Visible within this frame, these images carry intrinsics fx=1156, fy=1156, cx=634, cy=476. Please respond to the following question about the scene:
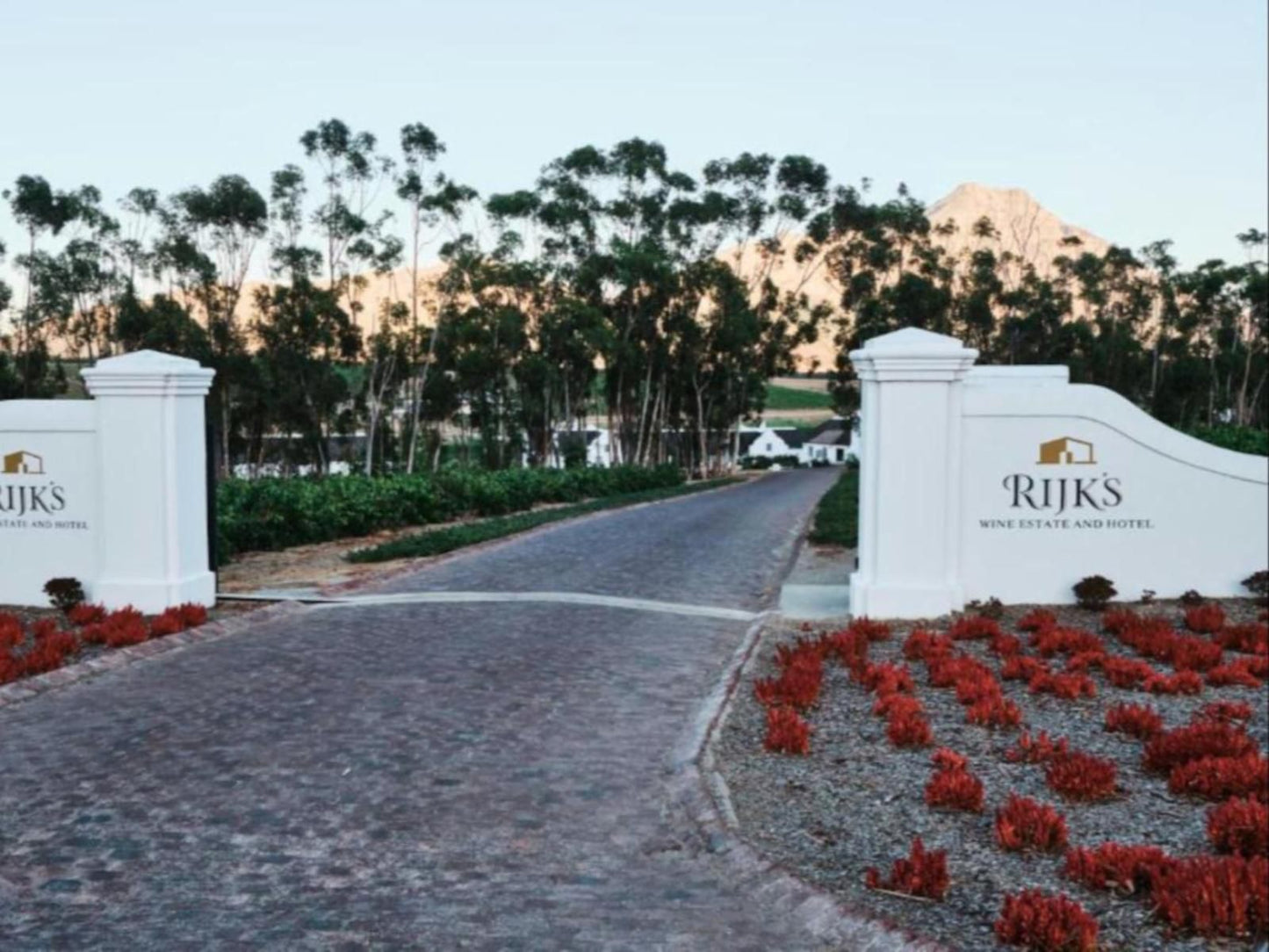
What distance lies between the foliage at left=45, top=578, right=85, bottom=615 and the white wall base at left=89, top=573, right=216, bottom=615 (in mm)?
167

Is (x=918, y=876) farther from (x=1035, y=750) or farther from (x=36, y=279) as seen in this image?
(x=36, y=279)

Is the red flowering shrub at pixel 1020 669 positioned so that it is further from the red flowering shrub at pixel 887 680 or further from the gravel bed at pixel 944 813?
the red flowering shrub at pixel 887 680

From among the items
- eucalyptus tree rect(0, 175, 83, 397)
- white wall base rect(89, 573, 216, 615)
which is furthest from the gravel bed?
eucalyptus tree rect(0, 175, 83, 397)

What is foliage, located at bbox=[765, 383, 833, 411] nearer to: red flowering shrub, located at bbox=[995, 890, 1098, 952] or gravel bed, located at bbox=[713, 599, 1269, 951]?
gravel bed, located at bbox=[713, 599, 1269, 951]

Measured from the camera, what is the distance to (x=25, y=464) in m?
12.2

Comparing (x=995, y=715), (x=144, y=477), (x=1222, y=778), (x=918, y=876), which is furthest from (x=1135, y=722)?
(x=144, y=477)

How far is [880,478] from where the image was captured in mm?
11242

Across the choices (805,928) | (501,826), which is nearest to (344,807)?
(501,826)

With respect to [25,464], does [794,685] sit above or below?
below

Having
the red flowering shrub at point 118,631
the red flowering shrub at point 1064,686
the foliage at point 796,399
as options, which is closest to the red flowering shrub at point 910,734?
the red flowering shrub at point 1064,686

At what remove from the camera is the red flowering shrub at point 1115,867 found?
4922mm

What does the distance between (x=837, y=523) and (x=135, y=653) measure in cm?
1436

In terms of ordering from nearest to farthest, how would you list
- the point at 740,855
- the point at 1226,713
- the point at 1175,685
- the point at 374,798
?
the point at 740,855 < the point at 374,798 < the point at 1226,713 < the point at 1175,685

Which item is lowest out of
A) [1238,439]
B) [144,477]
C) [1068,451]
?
[1238,439]
